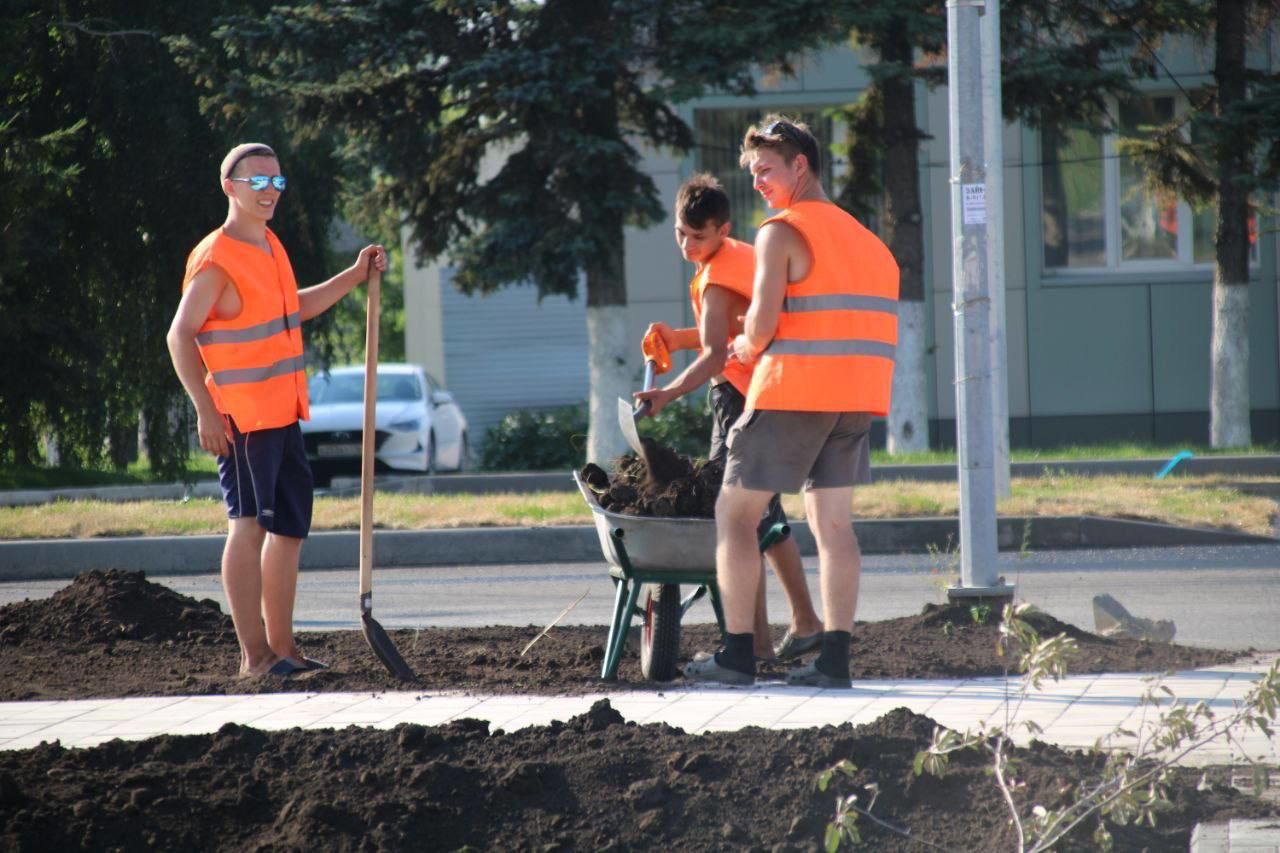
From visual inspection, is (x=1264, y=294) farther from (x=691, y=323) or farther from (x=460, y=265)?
(x=460, y=265)

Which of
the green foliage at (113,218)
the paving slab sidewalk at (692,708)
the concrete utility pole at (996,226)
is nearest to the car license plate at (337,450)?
the green foliage at (113,218)

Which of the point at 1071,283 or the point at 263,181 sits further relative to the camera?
the point at 1071,283

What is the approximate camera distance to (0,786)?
4156 millimetres

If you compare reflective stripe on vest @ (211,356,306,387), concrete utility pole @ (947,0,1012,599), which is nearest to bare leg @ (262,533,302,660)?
A: reflective stripe on vest @ (211,356,306,387)

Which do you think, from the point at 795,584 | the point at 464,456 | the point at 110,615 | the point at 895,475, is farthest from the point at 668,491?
the point at 464,456

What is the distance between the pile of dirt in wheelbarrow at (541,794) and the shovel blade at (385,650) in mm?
1896

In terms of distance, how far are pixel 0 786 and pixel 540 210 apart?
43.9 feet

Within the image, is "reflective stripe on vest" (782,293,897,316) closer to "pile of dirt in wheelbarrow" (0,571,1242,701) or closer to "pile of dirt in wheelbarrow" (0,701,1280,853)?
"pile of dirt in wheelbarrow" (0,571,1242,701)

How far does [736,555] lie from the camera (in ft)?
20.1

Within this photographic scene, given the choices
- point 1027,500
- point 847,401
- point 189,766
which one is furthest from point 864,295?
point 1027,500

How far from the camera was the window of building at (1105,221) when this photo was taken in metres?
23.8

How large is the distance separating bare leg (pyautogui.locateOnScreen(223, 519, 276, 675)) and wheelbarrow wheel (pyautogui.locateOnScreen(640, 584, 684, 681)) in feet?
4.94

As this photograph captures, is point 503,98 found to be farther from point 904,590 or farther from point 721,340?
point 721,340

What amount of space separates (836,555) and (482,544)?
6.43 metres
